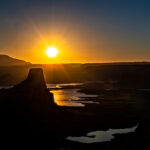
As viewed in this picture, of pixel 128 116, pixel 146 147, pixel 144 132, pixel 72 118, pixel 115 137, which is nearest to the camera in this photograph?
pixel 146 147

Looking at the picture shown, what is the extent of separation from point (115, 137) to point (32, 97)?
1527 cm

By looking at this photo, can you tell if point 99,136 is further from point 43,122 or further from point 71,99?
point 71,99

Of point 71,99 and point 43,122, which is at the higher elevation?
point 71,99

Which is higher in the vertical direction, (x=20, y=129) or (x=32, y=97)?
(x=32, y=97)

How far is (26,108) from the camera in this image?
1857 inches

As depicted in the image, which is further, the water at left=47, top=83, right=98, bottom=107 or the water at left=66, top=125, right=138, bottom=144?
the water at left=47, top=83, right=98, bottom=107

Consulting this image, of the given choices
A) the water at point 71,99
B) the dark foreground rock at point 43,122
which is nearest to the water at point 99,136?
the dark foreground rock at point 43,122

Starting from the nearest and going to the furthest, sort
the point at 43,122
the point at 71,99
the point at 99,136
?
the point at 99,136
the point at 43,122
the point at 71,99

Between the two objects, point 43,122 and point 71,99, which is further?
point 71,99

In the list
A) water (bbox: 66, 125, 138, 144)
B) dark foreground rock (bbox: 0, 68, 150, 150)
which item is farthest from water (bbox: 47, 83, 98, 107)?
water (bbox: 66, 125, 138, 144)

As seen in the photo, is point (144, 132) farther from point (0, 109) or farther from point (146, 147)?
point (0, 109)

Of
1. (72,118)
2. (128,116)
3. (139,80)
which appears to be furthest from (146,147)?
(139,80)

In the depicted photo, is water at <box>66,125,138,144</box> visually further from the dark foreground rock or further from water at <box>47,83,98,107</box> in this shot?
water at <box>47,83,98,107</box>

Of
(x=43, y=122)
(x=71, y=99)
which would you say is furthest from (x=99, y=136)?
(x=71, y=99)
